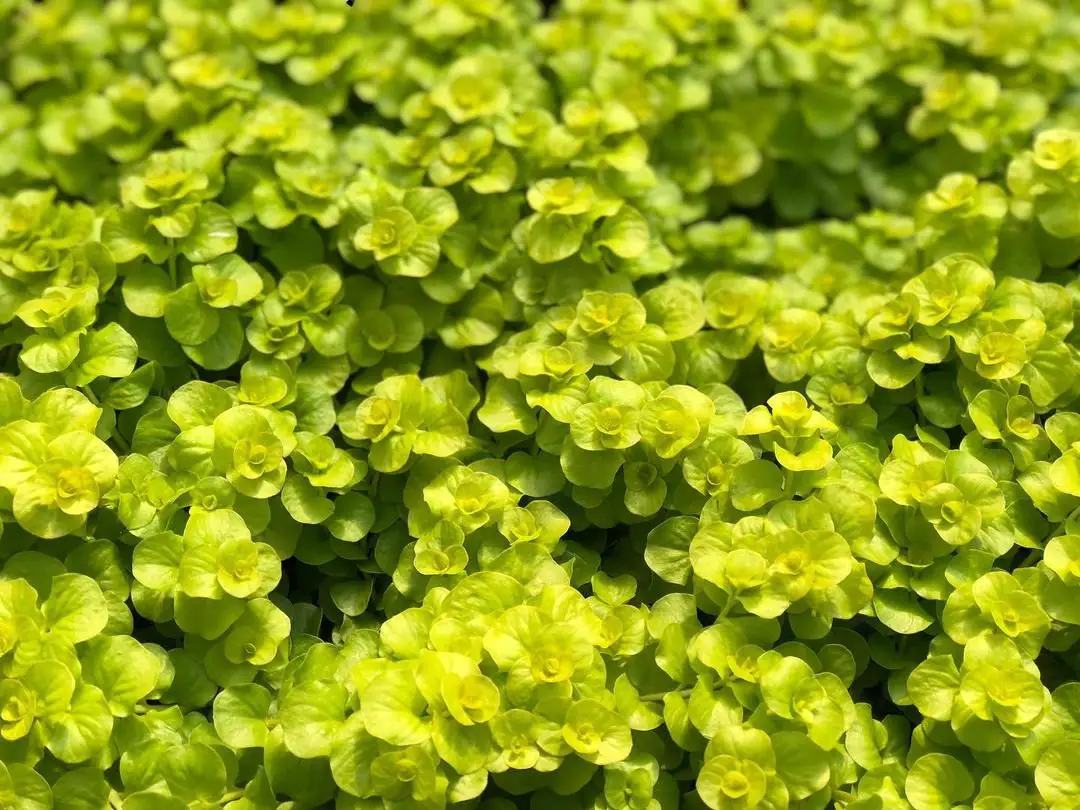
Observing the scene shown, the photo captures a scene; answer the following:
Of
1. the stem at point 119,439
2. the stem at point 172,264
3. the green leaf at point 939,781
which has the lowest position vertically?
the green leaf at point 939,781

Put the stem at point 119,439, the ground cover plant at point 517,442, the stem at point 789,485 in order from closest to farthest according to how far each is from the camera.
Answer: the ground cover plant at point 517,442 < the stem at point 789,485 < the stem at point 119,439

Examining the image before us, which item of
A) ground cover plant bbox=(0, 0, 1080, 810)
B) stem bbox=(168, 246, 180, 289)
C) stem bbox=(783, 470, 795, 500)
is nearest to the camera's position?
ground cover plant bbox=(0, 0, 1080, 810)

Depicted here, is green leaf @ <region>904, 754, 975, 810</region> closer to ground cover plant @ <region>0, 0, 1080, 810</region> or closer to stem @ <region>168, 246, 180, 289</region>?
ground cover plant @ <region>0, 0, 1080, 810</region>

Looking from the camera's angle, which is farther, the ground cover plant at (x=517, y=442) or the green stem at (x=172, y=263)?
the green stem at (x=172, y=263)

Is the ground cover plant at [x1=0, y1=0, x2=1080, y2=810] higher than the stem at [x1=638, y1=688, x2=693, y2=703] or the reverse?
higher

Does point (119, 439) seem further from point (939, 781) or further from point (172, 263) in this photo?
point (939, 781)

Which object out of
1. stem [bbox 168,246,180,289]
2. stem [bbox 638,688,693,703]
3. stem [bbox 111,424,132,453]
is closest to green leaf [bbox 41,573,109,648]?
stem [bbox 111,424,132,453]

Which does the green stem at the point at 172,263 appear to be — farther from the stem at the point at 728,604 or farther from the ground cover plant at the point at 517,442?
the stem at the point at 728,604

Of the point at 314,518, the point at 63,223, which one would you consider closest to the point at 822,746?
the point at 314,518

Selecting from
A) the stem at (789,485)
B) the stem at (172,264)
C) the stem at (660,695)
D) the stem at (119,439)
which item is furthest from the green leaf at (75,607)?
the stem at (789,485)

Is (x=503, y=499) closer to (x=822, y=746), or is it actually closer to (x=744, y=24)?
(x=822, y=746)
